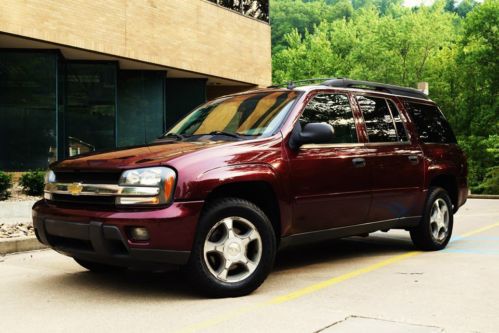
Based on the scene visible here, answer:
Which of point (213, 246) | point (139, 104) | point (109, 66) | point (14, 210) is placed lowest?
point (14, 210)

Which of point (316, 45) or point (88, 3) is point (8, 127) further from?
point (316, 45)

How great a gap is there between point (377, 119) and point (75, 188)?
11.2ft

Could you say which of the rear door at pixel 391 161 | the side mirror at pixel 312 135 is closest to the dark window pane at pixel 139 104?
the rear door at pixel 391 161

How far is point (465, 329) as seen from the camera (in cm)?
399

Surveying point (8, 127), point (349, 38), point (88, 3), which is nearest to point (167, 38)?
point (88, 3)

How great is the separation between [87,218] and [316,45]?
51.0 meters

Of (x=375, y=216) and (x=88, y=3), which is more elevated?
(x=88, y=3)

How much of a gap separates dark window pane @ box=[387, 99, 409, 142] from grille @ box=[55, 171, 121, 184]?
11.7ft

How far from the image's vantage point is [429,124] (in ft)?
25.1

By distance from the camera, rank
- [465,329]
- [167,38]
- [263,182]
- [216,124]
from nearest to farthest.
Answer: [465,329]
[263,182]
[216,124]
[167,38]

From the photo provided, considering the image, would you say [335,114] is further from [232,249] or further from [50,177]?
[50,177]

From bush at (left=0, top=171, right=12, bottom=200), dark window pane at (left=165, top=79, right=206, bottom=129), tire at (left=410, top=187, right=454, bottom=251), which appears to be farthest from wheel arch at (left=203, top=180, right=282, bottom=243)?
dark window pane at (left=165, top=79, right=206, bottom=129)

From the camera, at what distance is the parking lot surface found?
412 cm

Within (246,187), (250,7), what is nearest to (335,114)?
(246,187)
